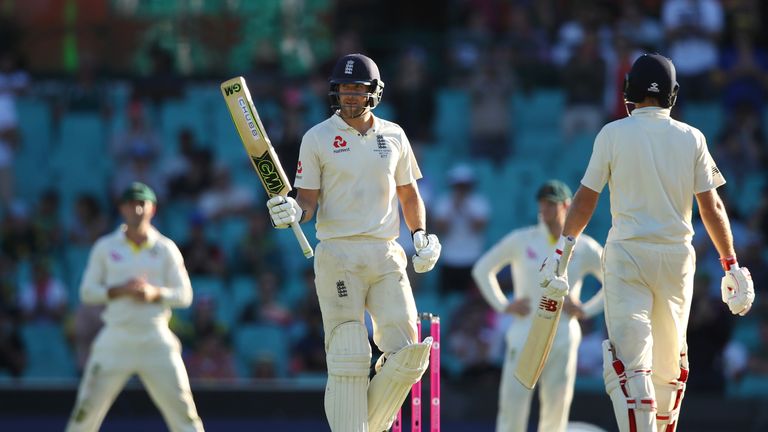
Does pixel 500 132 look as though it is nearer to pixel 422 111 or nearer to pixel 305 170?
pixel 422 111

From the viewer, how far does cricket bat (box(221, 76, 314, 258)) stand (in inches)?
262

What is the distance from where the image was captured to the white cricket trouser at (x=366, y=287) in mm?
6559

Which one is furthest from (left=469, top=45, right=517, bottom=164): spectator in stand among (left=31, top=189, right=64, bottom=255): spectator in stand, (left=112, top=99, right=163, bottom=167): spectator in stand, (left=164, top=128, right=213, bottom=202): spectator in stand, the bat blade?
the bat blade

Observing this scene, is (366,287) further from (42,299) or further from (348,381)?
(42,299)

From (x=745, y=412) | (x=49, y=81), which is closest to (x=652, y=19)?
(x=745, y=412)

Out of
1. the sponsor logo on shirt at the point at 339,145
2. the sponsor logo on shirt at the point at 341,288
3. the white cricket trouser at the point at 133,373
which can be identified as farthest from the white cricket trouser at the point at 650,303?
the white cricket trouser at the point at 133,373

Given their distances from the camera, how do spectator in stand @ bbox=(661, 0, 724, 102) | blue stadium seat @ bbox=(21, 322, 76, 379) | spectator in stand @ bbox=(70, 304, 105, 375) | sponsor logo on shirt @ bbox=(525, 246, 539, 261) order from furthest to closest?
1. spectator in stand @ bbox=(661, 0, 724, 102)
2. blue stadium seat @ bbox=(21, 322, 76, 379)
3. spectator in stand @ bbox=(70, 304, 105, 375)
4. sponsor logo on shirt @ bbox=(525, 246, 539, 261)

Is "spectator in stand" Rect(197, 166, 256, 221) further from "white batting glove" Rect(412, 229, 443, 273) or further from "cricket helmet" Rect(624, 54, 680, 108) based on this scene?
"cricket helmet" Rect(624, 54, 680, 108)

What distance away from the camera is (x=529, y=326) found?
8.28m

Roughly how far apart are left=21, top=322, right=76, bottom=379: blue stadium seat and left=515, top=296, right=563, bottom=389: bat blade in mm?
5826

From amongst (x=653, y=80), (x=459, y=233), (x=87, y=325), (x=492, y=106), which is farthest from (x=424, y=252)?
(x=492, y=106)

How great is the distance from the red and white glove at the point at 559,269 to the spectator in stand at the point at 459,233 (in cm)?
560

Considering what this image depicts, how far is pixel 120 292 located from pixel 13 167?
580cm

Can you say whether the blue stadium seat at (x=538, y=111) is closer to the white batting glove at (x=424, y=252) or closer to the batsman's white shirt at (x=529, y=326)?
the batsman's white shirt at (x=529, y=326)
